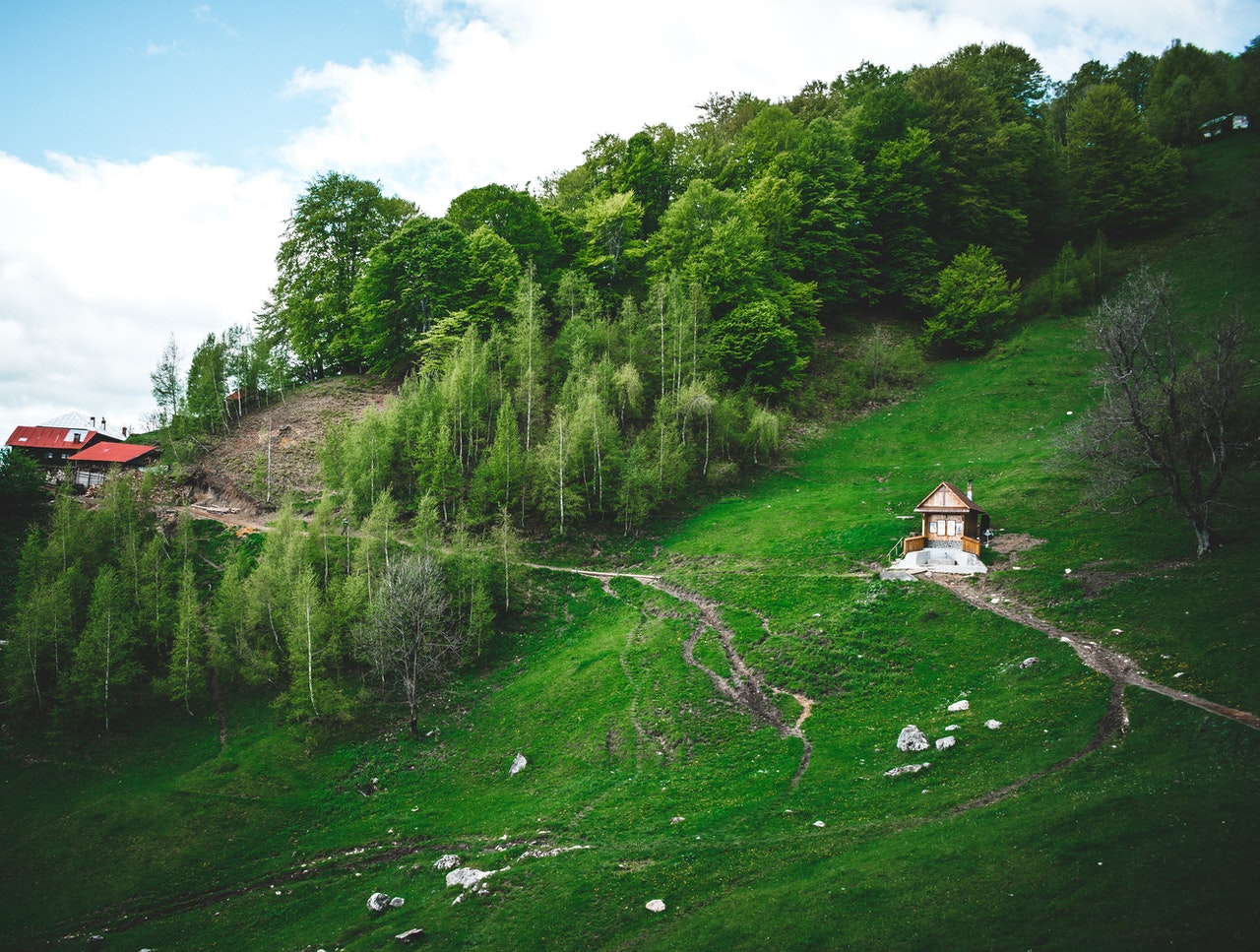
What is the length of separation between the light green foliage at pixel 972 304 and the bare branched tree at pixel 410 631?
59.8 meters

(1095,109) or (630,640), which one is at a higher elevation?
(1095,109)

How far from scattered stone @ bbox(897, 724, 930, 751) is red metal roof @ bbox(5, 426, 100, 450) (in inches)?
3116

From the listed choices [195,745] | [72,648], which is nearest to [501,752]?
[195,745]

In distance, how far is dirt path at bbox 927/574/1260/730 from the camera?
69.8ft

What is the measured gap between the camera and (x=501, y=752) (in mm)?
32906

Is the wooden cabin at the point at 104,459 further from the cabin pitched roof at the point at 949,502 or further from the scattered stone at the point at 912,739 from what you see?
the scattered stone at the point at 912,739

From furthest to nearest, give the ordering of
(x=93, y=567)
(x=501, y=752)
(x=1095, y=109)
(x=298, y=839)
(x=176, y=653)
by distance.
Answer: (x=1095, y=109)
(x=93, y=567)
(x=176, y=653)
(x=501, y=752)
(x=298, y=839)

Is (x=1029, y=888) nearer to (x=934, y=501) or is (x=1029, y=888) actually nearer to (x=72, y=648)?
(x=934, y=501)

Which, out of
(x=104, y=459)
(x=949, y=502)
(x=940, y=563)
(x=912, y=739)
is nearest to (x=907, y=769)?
(x=912, y=739)

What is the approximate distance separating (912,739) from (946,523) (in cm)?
1731

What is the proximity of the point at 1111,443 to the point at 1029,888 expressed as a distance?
88.1 ft

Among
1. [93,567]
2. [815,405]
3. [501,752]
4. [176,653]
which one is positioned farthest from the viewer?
[815,405]

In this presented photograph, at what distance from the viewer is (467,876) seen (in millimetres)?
23047

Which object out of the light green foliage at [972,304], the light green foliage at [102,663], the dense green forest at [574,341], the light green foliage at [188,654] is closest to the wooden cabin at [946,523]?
the dense green forest at [574,341]
